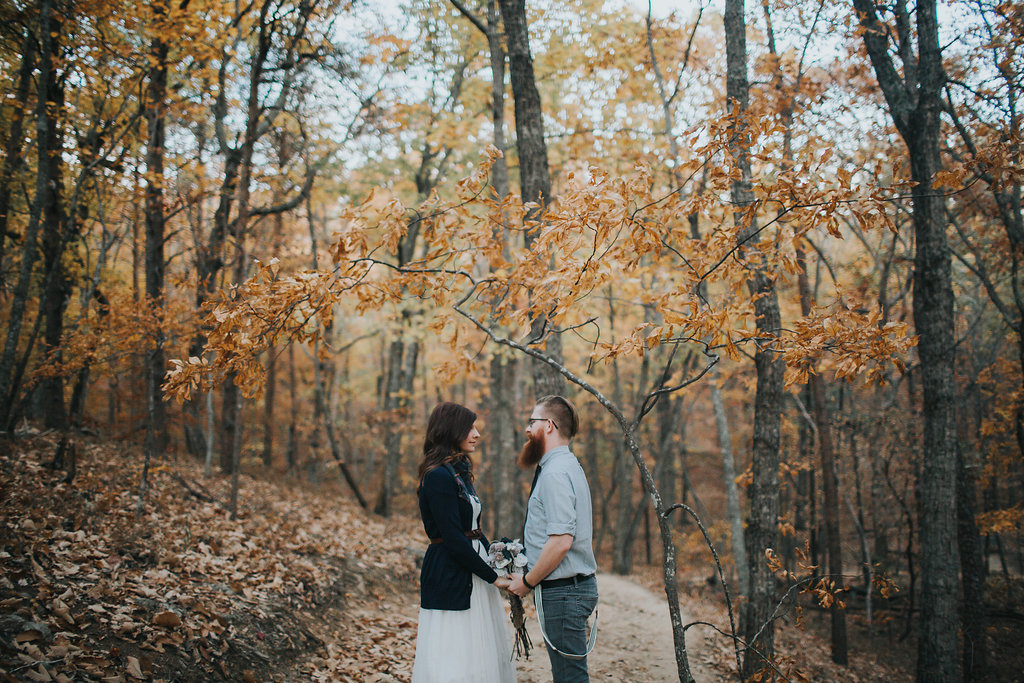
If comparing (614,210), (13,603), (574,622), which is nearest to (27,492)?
(13,603)

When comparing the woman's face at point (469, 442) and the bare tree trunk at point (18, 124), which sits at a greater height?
the bare tree trunk at point (18, 124)

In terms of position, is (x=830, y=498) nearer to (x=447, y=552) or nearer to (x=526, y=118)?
(x=526, y=118)

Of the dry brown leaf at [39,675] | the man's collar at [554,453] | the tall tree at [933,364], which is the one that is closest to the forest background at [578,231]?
the tall tree at [933,364]

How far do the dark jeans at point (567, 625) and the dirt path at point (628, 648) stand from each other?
259 cm

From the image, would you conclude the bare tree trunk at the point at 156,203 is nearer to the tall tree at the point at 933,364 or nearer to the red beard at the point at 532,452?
the red beard at the point at 532,452

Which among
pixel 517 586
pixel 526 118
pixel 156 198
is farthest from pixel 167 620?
pixel 156 198

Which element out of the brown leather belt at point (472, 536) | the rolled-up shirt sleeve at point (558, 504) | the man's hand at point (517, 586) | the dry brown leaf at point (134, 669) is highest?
the rolled-up shirt sleeve at point (558, 504)

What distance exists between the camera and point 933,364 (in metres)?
6.13

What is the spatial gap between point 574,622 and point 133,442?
421 inches

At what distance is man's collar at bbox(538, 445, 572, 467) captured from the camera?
3109mm

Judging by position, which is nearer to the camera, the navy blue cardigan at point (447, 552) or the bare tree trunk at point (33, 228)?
the navy blue cardigan at point (447, 552)

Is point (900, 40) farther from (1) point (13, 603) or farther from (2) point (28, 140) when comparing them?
(2) point (28, 140)

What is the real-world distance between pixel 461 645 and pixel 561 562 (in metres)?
0.74

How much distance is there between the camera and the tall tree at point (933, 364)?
5918 mm
